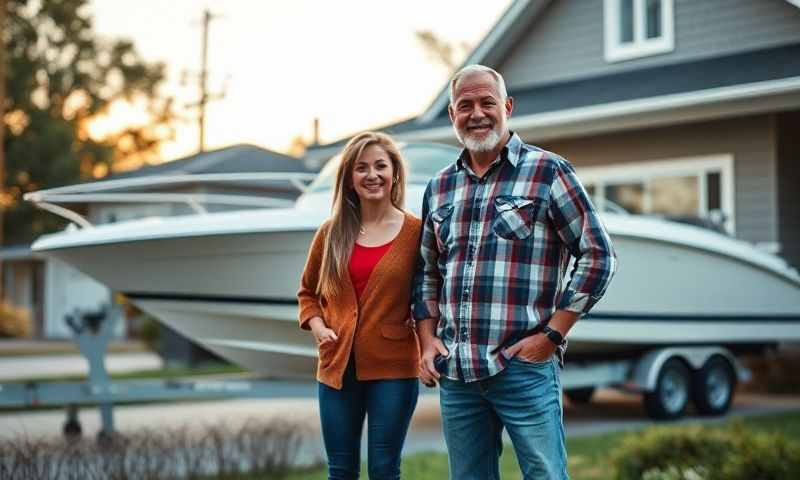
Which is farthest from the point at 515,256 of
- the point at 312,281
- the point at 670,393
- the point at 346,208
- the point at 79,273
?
the point at 79,273

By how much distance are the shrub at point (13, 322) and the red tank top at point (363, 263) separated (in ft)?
87.2

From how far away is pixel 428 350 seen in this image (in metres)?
3.74

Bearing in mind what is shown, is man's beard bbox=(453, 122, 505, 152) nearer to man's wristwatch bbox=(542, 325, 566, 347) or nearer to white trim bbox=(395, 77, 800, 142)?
man's wristwatch bbox=(542, 325, 566, 347)

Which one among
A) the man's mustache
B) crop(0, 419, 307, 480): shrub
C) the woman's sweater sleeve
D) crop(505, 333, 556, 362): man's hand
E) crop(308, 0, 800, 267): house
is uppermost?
crop(308, 0, 800, 267): house

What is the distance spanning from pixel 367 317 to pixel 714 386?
7505mm

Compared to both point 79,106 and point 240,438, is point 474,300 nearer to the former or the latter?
point 240,438

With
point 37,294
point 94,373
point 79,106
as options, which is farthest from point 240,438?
point 79,106

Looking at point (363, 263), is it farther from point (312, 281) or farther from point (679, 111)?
point (679, 111)

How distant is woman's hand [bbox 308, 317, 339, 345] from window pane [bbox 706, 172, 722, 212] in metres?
9.60

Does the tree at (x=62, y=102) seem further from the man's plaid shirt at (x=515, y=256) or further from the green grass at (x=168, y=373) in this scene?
the man's plaid shirt at (x=515, y=256)

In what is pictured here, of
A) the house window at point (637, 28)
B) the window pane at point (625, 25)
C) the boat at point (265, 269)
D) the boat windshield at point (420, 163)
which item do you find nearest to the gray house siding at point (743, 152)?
the house window at point (637, 28)

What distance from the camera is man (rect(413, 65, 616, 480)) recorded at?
3480 mm

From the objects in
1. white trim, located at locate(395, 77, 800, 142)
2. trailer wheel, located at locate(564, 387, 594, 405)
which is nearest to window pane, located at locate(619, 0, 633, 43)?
white trim, located at locate(395, 77, 800, 142)

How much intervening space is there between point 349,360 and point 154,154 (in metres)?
42.3
